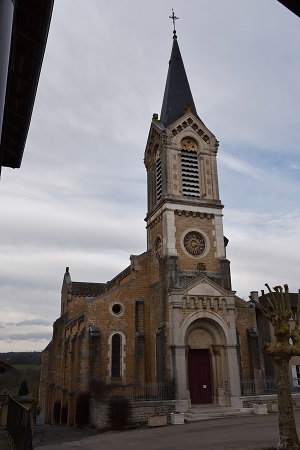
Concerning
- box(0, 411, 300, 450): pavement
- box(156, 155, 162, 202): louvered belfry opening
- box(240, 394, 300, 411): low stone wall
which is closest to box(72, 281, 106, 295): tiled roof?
box(156, 155, 162, 202): louvered belfry opening

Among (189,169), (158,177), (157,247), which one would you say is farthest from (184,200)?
(157,247)

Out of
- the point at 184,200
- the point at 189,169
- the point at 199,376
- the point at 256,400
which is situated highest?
the point at 189,169

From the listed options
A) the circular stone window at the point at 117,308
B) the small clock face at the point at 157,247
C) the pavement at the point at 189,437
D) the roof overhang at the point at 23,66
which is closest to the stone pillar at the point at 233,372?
the pavement at the point at 189,437

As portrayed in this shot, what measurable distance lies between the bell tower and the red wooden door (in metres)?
4.44

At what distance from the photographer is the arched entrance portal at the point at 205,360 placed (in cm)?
2406

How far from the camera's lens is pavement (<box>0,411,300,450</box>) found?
43.9 feet

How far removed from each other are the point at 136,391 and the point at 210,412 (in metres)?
4.95

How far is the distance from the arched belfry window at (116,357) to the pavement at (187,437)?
13.0 feet

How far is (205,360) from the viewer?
24.9m

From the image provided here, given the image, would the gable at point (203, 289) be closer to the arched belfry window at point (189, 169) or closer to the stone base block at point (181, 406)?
Result: the stone base block at point (181, 406)

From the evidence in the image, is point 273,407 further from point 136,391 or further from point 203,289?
point 136,391

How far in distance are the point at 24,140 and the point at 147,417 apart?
18818 millimetres

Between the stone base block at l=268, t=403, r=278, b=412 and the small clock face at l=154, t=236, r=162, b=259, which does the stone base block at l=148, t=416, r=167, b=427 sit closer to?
the stone base block at l=268, t=403, r=278, b=412

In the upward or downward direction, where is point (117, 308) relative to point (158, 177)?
downward
